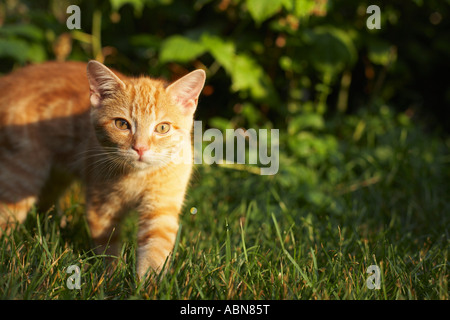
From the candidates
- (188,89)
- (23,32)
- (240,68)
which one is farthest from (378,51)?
(23,32)

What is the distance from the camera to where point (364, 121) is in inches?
149

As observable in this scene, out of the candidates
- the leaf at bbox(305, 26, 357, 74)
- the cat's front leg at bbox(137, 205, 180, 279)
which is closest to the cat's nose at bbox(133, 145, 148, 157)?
the cat's front leg at bbox(137, 205, 180, 279)

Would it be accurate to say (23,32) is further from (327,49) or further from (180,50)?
(327,49)

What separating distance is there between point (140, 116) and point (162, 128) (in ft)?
0.37

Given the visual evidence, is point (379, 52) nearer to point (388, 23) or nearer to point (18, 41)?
point (388, 23)

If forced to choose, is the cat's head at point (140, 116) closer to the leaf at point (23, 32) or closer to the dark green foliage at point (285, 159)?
the dark green foliage at point (285, 159)

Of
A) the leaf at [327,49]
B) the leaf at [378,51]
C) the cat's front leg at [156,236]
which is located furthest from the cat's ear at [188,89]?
the leaf at [378,51]

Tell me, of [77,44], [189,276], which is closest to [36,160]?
[189,276]

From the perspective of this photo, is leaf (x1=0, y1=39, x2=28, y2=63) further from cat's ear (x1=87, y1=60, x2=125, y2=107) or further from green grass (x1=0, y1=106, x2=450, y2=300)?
cat's ear (x1=87, y1=60, x2=125, y2=107)

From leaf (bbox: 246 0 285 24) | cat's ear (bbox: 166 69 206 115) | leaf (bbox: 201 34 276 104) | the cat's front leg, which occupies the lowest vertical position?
the cat's front leg

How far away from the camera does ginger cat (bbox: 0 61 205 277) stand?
1.95 m

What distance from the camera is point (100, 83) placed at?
6.56 ft

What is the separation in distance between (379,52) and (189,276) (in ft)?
8.71
